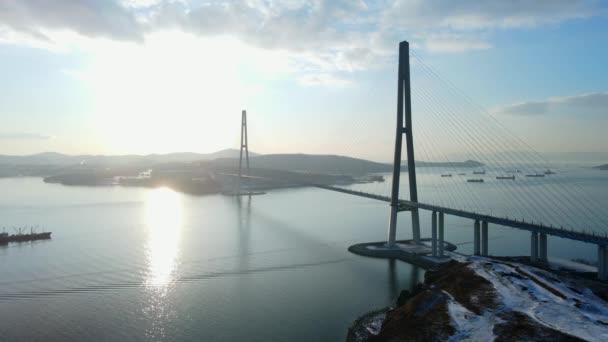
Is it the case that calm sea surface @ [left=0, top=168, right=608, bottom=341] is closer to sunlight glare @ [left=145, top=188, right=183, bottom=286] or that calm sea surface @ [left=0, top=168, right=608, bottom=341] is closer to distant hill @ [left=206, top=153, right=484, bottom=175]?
sunlight glare @ [left=145, top=188, right=183, bottom=286]

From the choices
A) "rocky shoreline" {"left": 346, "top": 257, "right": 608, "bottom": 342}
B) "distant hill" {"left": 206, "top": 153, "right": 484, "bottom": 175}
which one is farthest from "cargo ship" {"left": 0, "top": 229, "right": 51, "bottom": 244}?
"distant hill" {"left": 206, "top": 153, "right": 484, "bottom": 175}

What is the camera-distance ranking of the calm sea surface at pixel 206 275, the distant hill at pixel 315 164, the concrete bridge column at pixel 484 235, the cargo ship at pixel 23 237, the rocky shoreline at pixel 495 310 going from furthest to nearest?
the distant hill at pixel 315 164
the cargo ship at pixel 23 237
the concrete bridge column at pixel 484 235
the calm sea surface at pixel 206 275
the rocky shoreline at pixel 495 310

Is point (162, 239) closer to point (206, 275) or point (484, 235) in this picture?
point (206, 275)

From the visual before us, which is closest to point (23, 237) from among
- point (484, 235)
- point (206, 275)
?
point (206, 275)

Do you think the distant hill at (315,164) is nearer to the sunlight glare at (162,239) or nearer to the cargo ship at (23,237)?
the sunlight glare at (162,239)

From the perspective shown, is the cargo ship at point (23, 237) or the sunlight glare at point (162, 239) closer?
the sunlight glare at point (162, 239)

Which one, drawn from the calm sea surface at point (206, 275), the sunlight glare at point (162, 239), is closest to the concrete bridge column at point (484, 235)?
the calm sea surface at point (206, 275)
